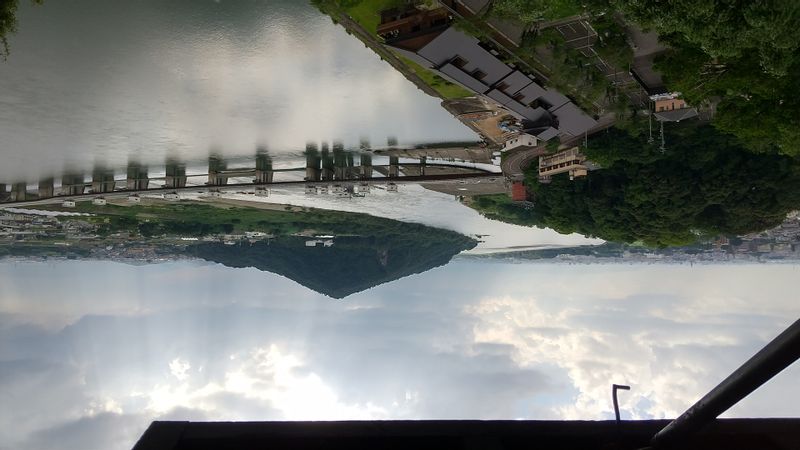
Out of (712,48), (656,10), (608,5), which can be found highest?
(608,5)

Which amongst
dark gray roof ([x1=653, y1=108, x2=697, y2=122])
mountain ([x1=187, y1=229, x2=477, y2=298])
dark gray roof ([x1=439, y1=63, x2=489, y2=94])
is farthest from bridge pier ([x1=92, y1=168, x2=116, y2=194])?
dark gray roof ([x1=653, y1=108, x2=697, y2=122])

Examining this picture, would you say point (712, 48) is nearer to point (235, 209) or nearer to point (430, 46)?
point (430, 46)

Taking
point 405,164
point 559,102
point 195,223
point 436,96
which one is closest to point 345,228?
point 195,223

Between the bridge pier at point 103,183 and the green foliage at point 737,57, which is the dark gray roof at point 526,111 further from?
the bridge pier at point 103,183

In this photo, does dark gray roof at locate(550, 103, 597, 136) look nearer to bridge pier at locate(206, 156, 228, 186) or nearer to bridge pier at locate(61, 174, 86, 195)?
bridge pier at locate(206, 156, 228, 186)

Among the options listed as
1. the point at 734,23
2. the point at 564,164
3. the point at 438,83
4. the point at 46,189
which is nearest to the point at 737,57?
the point at 734,23

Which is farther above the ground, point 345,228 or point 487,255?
point 345,228
